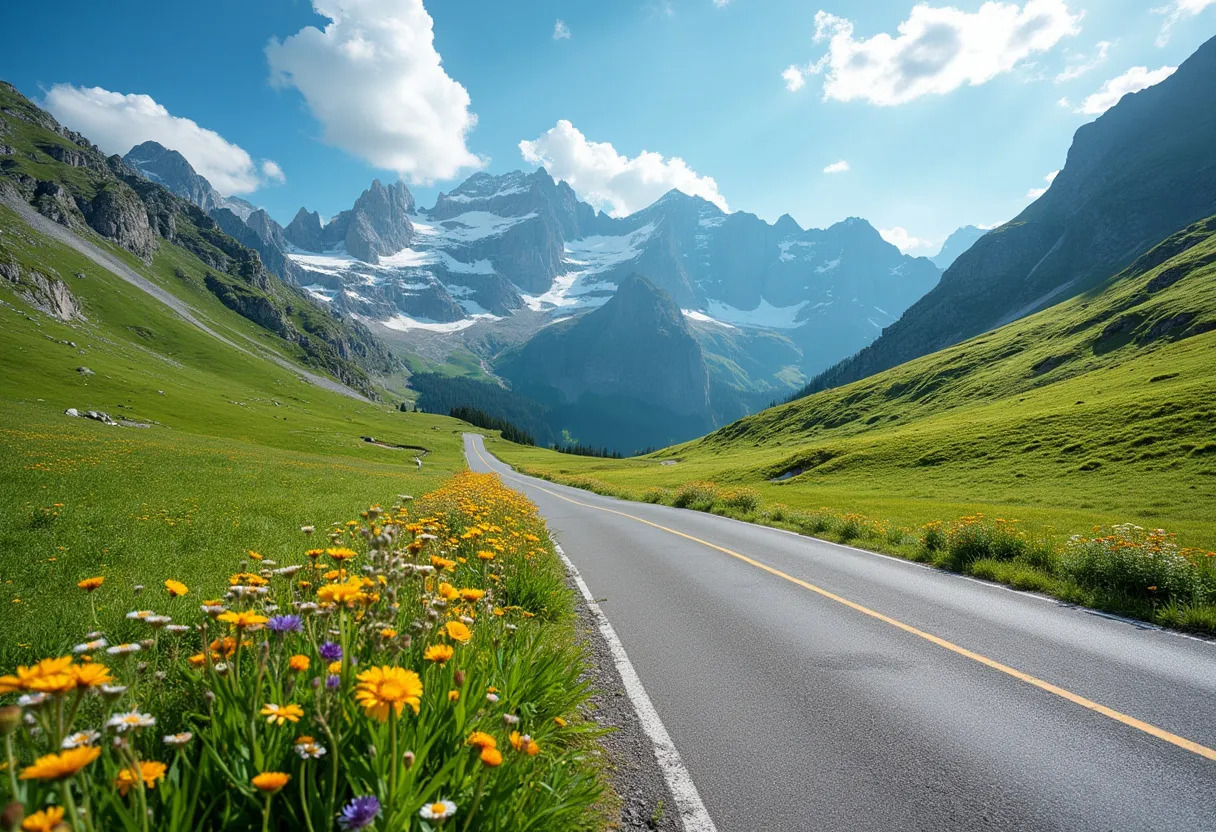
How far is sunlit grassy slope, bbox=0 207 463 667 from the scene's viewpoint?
23.5 ft

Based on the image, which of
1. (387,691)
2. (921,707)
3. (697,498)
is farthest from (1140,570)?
(697,498)

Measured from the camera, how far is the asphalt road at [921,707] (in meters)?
4.17

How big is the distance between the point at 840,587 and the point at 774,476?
165 feet

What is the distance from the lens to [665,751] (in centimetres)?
489

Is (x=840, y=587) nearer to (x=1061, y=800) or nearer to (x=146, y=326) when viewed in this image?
(x=1061, y=800)

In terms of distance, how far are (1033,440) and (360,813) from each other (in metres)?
56.2

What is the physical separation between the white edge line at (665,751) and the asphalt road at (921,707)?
0.10 m

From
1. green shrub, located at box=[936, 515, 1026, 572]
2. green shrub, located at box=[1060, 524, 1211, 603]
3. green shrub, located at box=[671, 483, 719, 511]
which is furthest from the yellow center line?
green shrub, located at box=[671, 483, 719, 511]

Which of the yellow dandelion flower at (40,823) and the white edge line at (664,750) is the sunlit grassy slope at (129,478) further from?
the white edge line at (664,750)

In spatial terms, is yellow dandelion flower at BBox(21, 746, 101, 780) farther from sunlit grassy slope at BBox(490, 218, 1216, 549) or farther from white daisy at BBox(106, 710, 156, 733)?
sunlit grassy slope at BBox(490, 218, 1216, 549)

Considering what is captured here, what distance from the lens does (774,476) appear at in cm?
5962

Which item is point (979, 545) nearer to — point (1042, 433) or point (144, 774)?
point (144, 774)

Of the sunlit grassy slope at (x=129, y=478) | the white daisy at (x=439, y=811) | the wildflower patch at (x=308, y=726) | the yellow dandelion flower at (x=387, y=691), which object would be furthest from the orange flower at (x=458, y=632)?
the sunlit grassy slope at (x=129, y=478)

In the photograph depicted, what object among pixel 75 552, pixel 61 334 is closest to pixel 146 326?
pixel 61 334
